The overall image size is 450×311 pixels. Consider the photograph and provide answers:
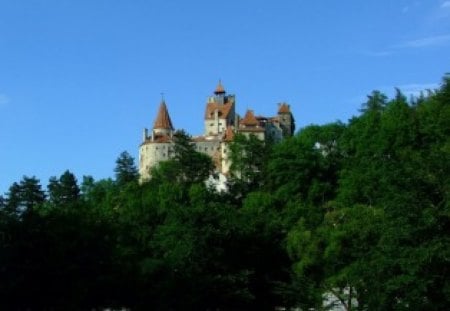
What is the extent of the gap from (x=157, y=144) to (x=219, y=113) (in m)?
12.9

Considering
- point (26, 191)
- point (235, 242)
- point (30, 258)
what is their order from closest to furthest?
point (30, 258) → point (235, 242) → point (26, 191)

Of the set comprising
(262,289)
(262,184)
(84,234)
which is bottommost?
(262,289)

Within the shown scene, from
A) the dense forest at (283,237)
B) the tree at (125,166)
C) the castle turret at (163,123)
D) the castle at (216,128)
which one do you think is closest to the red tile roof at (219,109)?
the castle at (216,128)

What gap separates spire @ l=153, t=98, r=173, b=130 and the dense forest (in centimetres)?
6414

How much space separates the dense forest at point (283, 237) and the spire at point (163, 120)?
210 feet

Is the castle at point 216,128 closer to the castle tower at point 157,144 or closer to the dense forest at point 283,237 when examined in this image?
the castle tower at point 157,144

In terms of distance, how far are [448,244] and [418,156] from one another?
3964mm

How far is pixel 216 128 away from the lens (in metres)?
127

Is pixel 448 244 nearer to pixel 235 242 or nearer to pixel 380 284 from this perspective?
pixel 380 284

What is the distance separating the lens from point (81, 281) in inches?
1394

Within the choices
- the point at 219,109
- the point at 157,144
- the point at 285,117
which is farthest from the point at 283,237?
the point at 219,109

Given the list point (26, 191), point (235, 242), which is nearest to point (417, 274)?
point (235, 242)

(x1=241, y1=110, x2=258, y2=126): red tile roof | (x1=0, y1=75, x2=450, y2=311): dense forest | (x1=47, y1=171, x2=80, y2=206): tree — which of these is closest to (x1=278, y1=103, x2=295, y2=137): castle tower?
(x1=241, y1=110, x2=258, y2=126): red tile roof

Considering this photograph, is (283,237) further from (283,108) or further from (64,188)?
(283,108)
